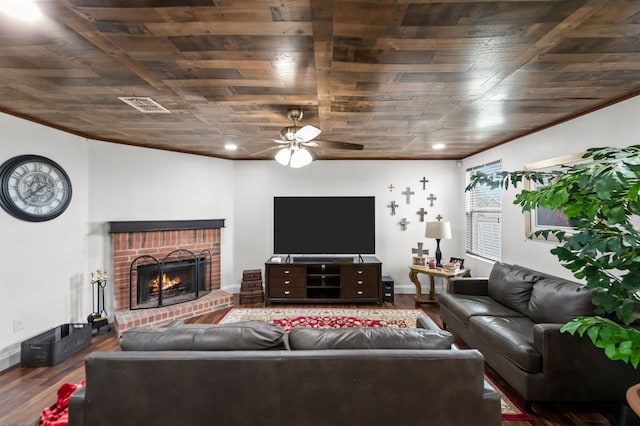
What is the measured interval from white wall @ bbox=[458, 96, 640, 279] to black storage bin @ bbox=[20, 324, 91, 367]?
200 inches

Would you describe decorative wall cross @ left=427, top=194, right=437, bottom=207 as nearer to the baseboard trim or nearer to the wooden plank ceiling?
the wooden plank ceiling

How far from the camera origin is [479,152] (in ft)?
15.6

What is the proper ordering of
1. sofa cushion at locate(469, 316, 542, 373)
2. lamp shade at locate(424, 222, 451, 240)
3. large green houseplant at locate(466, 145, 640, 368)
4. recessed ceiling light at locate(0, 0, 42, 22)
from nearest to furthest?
large green houseplant at locate(466, 145, 640, 368) < recessed ceiling light at locate(0, 0, 42, 22) < sofa cushion at locate(469, 316, 542, 373) < lamp shade at locate(424, 222, 451, 240)

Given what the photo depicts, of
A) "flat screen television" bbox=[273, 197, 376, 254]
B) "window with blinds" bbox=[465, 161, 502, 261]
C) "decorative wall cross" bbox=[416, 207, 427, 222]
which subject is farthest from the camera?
"decorative wall cross" bbox=[416, 207, 427, 222]

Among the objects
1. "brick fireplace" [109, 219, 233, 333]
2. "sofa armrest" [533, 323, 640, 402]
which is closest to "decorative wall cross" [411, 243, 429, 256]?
"sofa armrest" [533, 323, 640, 402]

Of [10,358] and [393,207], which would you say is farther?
[393,207]

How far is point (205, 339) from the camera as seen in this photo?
5.58 feet

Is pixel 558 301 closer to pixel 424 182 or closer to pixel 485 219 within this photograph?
pixel 485 219

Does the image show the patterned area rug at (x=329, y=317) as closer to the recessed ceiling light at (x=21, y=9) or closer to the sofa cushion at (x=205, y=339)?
the sofa cushion at (x=205, y=339)

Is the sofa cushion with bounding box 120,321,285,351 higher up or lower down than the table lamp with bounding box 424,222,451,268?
lower down

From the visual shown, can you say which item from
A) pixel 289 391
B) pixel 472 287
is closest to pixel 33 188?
pixel 289 391

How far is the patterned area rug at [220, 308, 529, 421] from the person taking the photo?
397cm

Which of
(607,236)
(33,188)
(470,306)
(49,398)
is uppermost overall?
(33,188)

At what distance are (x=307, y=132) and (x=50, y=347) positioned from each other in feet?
10.6
